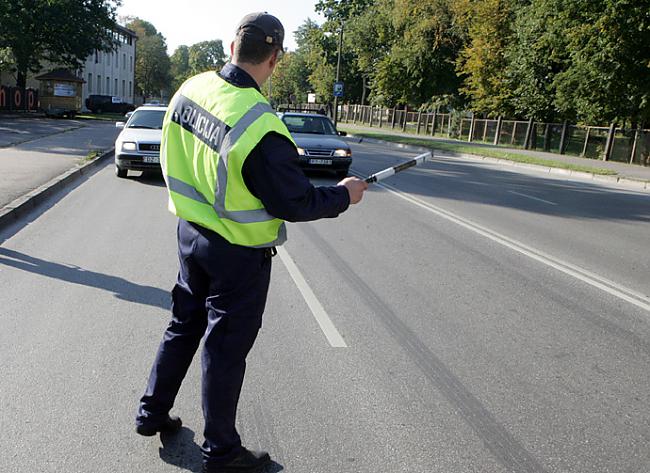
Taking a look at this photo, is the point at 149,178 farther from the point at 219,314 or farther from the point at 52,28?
the point at 52,28

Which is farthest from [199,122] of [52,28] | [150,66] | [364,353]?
[150,66]

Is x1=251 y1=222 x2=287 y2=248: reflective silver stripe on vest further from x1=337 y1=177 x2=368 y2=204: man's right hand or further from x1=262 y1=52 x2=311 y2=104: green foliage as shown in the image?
x1=262 y1=52 x2=311 y2=104: green foliage

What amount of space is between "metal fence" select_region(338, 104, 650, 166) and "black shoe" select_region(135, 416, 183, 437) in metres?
27.7

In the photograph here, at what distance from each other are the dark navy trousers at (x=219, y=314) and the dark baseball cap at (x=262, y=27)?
86cm

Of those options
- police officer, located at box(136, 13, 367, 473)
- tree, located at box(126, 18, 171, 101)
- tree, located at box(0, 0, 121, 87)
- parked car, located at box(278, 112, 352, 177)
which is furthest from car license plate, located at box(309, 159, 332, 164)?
tree, located at box(126, 18, 171, 101)

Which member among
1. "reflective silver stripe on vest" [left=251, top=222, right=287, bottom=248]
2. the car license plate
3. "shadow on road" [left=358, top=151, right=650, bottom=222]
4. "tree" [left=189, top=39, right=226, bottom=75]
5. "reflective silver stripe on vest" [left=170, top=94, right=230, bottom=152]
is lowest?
"shadow on road" [left=358, top=151, right=650, bottom=222]

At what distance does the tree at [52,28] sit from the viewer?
131 feet

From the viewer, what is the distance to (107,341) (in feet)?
14.3

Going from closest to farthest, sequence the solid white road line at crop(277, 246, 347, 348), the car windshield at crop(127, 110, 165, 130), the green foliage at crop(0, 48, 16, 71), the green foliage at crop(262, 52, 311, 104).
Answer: the solid white road line at crop(277, 246, 347, 348), the car windshield at crop(127, 110, 165, 130), the green foliage at crop(0, 48, 16, 71), the green foliage at crop(262, 52, 311, 104)

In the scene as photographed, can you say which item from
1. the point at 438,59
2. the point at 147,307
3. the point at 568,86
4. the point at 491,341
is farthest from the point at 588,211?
the point at 438,59

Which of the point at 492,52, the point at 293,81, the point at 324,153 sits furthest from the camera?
the point at 293,81

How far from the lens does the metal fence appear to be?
27547 millimetres

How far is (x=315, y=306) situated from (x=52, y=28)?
45194 millimetres

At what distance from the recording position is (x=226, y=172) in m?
2.55
